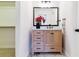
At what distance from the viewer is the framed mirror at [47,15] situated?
17.1 feet

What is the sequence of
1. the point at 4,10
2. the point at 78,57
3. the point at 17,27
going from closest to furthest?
the point at 78,57, the point at 17,27, the point at 4,10

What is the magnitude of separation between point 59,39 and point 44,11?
1122 millimetres

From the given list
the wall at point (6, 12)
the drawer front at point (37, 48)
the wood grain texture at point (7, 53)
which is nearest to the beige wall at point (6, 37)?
the wood grain texture at point (7, 53)

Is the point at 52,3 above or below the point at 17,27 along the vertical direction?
above

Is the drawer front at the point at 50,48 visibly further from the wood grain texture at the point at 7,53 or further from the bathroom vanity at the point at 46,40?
the wood grain texture at the point at 7,53

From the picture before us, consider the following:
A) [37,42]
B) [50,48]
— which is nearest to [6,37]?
[37,42]

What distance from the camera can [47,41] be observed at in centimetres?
477

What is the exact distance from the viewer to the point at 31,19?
5109mm

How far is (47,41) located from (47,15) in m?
0.96

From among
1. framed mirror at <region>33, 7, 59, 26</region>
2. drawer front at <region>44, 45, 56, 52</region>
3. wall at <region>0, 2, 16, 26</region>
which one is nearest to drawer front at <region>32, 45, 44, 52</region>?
drawer front at <region>44, 45, 56, 52</region>

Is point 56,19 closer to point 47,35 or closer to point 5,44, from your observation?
point 47,35

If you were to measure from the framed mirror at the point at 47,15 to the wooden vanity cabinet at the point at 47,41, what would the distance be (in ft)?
1.95

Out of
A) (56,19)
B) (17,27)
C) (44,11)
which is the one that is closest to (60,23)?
(56,19)

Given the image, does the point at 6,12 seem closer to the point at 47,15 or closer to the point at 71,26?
the point at 47,15
